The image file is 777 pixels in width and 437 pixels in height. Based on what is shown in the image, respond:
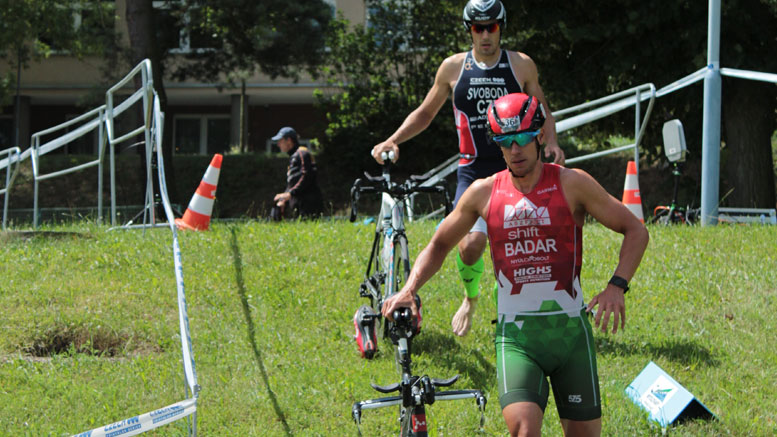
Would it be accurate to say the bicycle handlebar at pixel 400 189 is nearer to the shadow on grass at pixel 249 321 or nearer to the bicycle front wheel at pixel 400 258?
the bicycle front wheel at pixel 400 258

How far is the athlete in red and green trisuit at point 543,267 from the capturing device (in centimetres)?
383

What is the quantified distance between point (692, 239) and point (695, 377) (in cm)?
324

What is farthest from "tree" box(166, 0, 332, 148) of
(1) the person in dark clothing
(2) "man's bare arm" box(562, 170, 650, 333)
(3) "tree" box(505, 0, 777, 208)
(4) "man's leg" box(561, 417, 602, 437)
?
(4) "man's leg" box(561, 417, 602, 437)

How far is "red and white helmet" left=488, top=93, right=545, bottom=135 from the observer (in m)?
3.95

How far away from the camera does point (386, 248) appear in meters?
6.00

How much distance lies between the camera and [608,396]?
17.5 feet

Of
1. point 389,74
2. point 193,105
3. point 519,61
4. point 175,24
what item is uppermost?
point 175,24

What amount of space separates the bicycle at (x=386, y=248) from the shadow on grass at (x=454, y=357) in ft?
1.01

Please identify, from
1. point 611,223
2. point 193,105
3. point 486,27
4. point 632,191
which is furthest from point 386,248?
point 193,105

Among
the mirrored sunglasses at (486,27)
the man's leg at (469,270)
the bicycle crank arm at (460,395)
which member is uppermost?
the mirrored sunglasses at (486,27)

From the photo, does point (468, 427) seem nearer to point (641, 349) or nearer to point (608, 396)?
point (608, 396)

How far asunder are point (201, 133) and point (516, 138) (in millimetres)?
32730

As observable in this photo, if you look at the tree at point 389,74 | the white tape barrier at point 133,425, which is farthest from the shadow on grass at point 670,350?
the tree at point 389,74

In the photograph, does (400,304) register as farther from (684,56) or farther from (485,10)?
(684,56)
